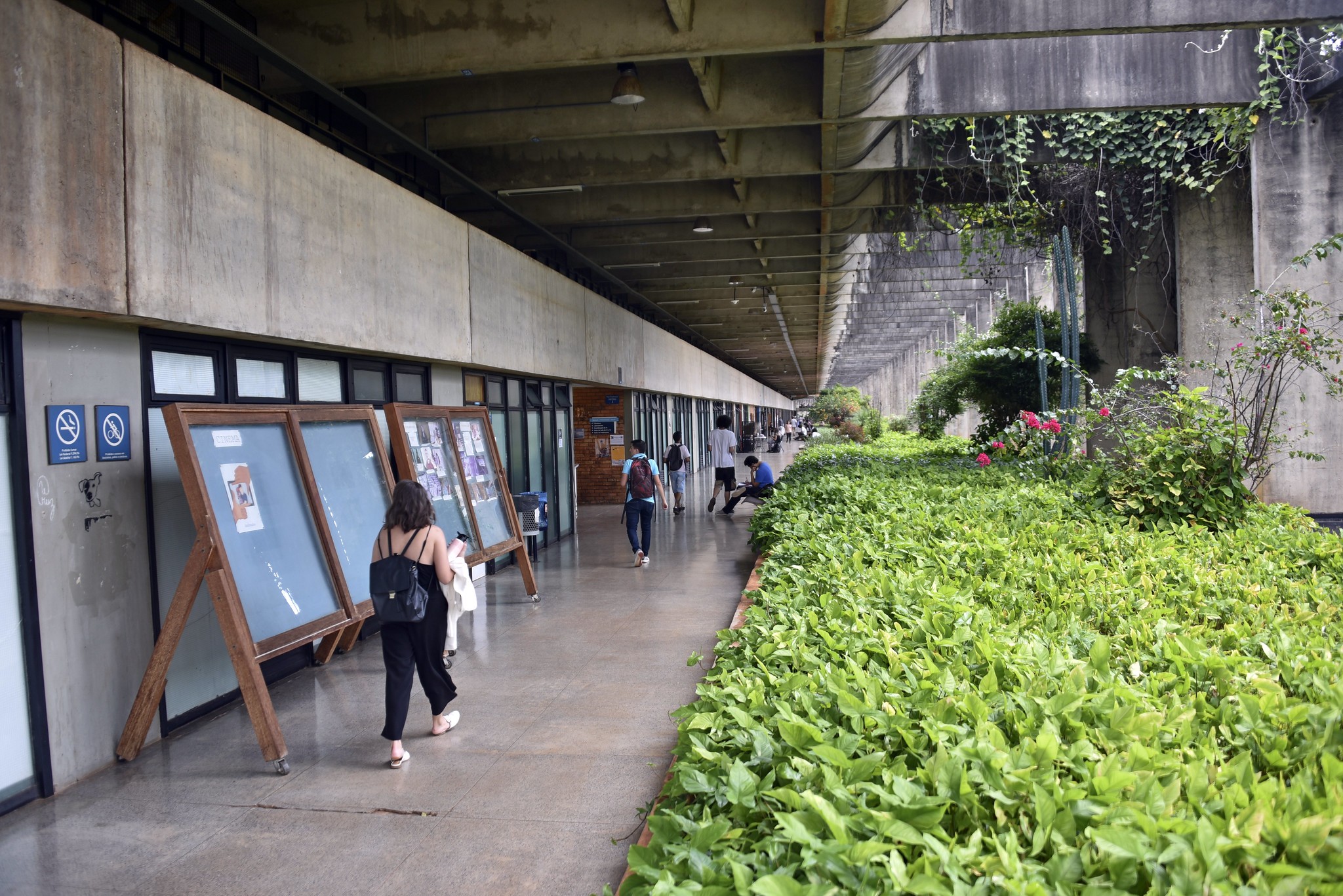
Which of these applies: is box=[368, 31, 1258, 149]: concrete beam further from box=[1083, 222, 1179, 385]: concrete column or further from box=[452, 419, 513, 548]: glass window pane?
box=[1083, 222, 1179, 385]: concrete column

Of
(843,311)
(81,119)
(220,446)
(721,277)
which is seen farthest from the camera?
(843,311)

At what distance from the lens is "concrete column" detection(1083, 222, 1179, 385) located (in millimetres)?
12297

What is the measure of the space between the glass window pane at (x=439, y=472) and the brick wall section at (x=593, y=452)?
1049cm

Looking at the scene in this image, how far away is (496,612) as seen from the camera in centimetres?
849

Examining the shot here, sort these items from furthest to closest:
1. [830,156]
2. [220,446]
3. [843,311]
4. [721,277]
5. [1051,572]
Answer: [843,311], [721,277], [830,156], [220,446], [1051,572]

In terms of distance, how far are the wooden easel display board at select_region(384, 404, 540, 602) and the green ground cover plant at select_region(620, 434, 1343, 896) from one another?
3.87 metres

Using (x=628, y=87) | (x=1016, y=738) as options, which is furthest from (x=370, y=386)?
(x=1016, y=738)

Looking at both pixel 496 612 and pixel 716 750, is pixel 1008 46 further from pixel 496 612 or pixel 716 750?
pixel 716 750

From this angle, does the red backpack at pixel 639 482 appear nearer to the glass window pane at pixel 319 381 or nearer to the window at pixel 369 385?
the window at pixel 369 385

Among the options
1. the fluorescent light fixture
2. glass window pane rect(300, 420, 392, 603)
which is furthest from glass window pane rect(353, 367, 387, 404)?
the fluorescent light fixture

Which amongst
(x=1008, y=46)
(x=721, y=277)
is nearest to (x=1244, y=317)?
(x=1008, y=46)

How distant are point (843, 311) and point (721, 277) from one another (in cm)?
1077

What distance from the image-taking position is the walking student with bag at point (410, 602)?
189 inches

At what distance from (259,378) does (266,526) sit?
1364 mm
